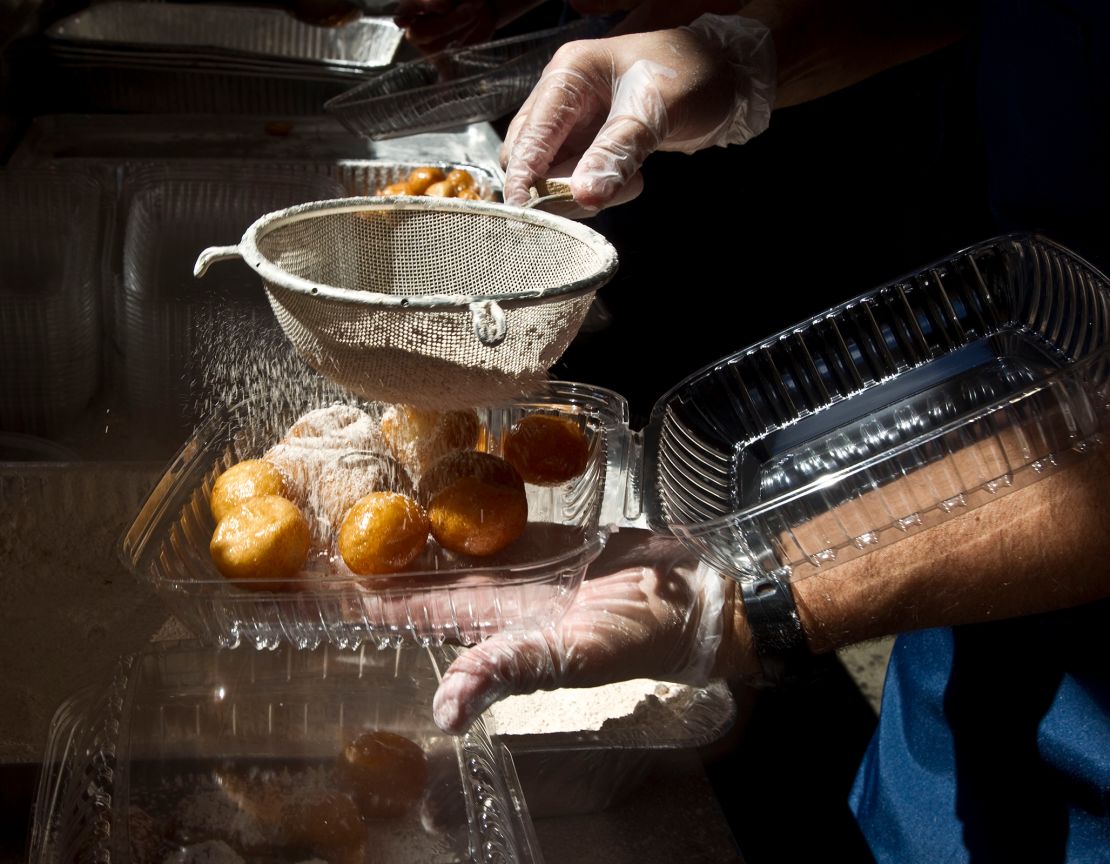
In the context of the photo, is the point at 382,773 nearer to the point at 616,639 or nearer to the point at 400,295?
the point at 616,639

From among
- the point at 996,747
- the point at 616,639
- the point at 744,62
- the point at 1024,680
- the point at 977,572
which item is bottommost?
the point at 996,747

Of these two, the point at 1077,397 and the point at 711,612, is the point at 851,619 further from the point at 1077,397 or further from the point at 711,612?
the point at 1077,397

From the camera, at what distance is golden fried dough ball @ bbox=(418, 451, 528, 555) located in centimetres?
119

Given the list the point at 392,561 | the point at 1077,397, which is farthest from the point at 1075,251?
the point at 392,561

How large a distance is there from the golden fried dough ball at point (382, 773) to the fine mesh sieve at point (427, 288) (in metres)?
0.39

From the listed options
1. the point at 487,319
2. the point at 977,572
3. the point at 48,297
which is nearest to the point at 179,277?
the point at 48,297

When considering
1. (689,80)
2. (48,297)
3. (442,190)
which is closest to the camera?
(689,80)

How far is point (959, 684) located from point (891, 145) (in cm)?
141

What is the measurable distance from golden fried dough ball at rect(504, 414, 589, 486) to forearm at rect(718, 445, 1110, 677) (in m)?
0.30

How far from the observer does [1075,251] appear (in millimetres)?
1304

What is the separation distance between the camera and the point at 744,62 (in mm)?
1530

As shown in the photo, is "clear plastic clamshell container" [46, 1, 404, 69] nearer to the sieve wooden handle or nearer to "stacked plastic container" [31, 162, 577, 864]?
the sieve wooden handle

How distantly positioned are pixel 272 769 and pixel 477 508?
36cm

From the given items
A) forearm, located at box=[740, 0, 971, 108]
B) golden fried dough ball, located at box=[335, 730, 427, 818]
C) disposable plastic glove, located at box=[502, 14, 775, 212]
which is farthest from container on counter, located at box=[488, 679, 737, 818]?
forearm, located at box=[740, 0, 971, 108]
